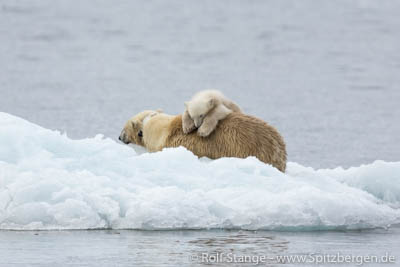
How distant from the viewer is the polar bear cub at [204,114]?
8.98 m

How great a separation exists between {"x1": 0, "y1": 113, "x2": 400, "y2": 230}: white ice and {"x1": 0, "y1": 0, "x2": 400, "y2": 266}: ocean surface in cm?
1

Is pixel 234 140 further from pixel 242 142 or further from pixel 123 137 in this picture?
pixel 123 137

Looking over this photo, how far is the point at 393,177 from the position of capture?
Result: 9.21 m

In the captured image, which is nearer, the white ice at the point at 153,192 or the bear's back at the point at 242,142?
the white ice at the point at 153,192

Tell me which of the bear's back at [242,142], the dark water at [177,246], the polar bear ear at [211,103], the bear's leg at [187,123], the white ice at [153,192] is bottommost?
the dark water at [177,246]

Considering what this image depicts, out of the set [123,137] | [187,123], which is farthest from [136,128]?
[187,123]

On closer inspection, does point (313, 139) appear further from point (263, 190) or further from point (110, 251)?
point (110, 251)

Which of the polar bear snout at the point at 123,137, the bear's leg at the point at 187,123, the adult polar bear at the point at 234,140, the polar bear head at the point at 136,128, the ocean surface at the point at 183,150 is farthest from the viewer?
the polar bear snout at the point at 123,137

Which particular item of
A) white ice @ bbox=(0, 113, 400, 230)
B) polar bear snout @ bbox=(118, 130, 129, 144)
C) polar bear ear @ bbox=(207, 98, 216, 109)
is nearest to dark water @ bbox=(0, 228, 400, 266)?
white ice @ bbox=(0, 113, 400, 230)

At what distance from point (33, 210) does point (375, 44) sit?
2121 cm

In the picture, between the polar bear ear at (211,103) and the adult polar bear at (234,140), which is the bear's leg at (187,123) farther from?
→ the polar bear ear at (211,103)

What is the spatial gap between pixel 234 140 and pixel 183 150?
53cm

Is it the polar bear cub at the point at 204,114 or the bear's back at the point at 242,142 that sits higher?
the polar bear cub at the point at 204,114

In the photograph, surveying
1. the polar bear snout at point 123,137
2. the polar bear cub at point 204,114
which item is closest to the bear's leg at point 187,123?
the polar bear cub at point 204,114
